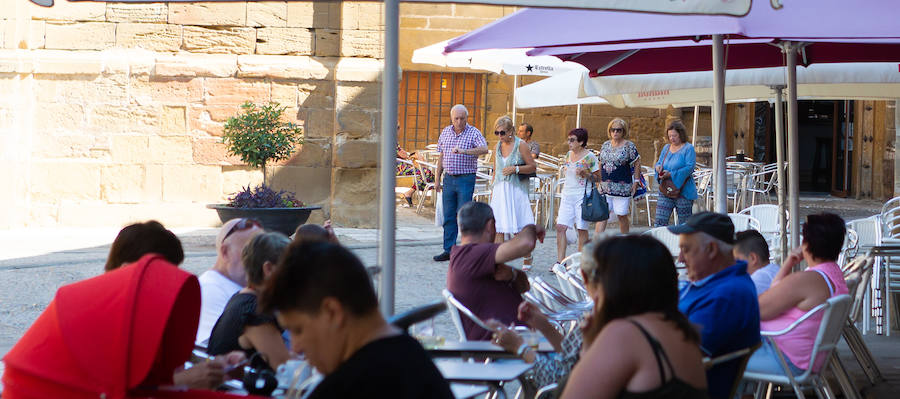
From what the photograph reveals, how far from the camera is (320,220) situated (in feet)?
40.3

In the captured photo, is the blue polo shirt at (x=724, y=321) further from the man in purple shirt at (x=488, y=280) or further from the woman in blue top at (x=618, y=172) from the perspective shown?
the woman in blue top at (x=618, y=172)

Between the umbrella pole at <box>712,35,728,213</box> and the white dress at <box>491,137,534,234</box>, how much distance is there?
345cm

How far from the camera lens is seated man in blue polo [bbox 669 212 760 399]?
3.47m

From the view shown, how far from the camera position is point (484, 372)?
3.33m

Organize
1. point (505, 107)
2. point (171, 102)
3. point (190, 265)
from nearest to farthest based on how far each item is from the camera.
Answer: point (190, 265)
point (171, 102)
point (505, 107)

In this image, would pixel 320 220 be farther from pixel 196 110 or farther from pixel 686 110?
pixel 686 110

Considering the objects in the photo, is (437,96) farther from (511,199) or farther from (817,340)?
(817,340)

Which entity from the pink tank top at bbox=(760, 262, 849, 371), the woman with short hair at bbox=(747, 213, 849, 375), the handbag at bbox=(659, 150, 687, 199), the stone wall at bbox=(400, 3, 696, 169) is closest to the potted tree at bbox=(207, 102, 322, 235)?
the handbag at bbox=(659, 150, 687, 199)

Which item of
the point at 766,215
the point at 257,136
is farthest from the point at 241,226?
the point at 257,136

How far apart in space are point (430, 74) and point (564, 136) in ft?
7.74

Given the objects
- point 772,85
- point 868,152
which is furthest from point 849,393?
point 868,152

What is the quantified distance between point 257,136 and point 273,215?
4.23 feet

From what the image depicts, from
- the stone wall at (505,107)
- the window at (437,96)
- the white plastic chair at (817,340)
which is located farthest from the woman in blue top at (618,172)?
the window at (437,96)

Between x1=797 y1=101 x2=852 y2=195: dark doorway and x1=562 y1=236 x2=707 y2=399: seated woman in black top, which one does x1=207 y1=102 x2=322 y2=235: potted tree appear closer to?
x1=562 y1=236 x2=707 y2=399: seated woman in black top
